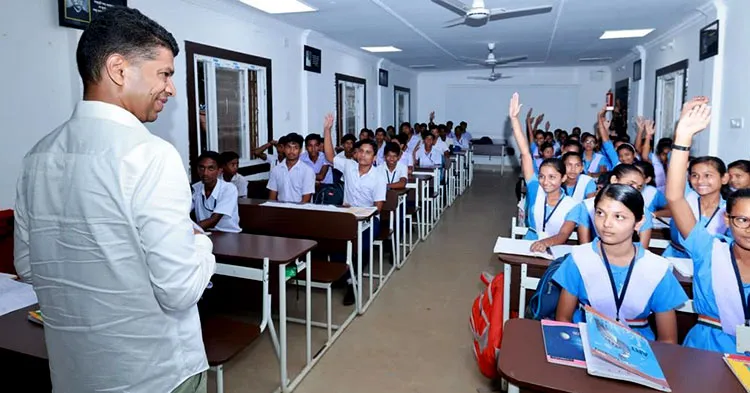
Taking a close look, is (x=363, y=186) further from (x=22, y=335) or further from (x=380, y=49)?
(x=380, y=49)

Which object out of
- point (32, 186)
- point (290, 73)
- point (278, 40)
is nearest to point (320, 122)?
point (290, 73)

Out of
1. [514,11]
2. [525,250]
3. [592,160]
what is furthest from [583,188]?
[592,160]

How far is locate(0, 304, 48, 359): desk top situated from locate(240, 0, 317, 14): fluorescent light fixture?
157 inches

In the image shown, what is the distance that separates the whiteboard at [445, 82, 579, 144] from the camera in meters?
13.1

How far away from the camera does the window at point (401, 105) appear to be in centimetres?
1180

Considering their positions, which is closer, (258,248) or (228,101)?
(258,248)

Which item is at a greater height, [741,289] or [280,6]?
[280,6]

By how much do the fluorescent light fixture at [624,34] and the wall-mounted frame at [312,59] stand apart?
13.1 ft

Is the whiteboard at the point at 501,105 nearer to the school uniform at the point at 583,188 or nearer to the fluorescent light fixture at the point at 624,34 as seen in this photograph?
the fluorescent light fixture at the point at 624,34

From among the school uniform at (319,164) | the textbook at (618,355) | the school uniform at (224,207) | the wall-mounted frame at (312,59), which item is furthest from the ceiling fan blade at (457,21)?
the textbook at (618,355)

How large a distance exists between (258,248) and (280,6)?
11.3ft

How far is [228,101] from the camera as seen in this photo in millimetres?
5523

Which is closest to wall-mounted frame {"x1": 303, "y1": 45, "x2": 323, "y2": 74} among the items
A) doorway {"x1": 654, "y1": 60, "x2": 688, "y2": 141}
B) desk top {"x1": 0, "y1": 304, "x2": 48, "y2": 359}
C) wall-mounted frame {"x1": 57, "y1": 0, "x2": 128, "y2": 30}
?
wall-mounted frame {"x1": 57, "y1": 0, "x2": 128, "y2": 30}

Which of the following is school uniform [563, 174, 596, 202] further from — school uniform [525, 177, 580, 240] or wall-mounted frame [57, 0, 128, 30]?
wall-mounted frame [57, 0, 128, 30]
